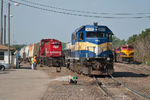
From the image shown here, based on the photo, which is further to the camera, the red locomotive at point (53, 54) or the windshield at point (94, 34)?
the red locomotive at point (53, 54)

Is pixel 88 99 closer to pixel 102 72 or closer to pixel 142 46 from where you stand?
pixel 102 72

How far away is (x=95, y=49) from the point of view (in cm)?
1591

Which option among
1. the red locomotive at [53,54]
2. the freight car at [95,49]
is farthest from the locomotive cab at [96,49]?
the red locomotive at [53,54]

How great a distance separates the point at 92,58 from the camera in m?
15.9

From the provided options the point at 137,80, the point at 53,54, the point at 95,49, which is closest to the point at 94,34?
the point at 95,49

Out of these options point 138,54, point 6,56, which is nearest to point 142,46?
point 138,54

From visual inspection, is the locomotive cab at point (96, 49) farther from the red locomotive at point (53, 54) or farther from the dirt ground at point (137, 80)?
the red locomotive at point (53, 54)

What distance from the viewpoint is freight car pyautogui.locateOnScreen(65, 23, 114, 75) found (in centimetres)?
1580

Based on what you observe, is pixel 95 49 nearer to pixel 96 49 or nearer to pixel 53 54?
pixel 96 49

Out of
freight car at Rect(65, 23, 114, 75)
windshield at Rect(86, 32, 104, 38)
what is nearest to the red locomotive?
freight car at Rect(65, 23, 114, 75)

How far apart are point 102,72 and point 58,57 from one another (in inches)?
603

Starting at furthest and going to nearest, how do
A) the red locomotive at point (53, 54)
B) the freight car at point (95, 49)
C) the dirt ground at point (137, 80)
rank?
the red locomotive at point (53, 54)
the freight car at point (95, 49)
the dirt ground at point (137, 80)

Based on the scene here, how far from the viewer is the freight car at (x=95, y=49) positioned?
15805 mm

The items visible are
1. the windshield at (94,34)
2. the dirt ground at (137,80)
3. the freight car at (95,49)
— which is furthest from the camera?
the windshield at (94,34)
